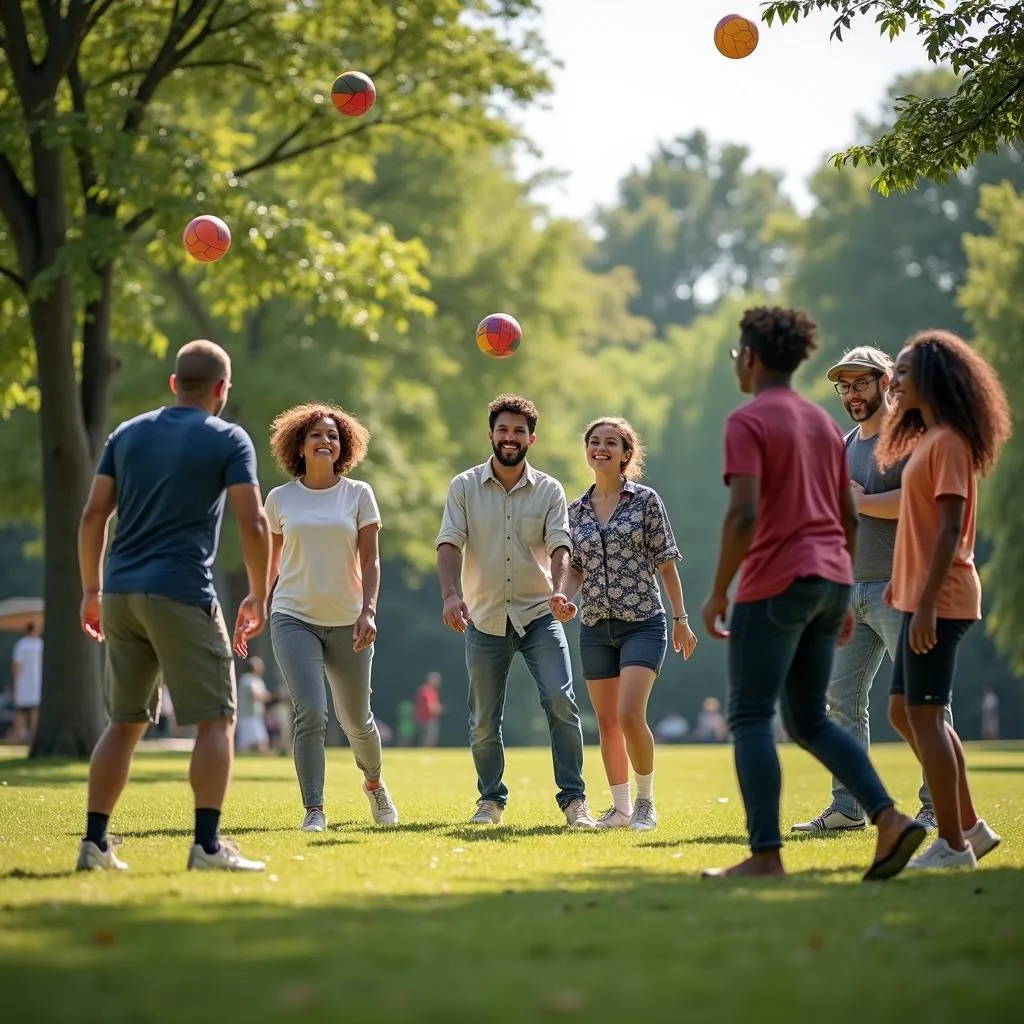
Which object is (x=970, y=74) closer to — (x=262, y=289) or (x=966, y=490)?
(x=966, y=490)

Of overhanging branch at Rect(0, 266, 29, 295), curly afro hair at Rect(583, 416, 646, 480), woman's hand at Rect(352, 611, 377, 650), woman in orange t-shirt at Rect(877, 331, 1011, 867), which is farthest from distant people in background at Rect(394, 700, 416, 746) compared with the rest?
woman in orange t-shirt at Rect(877, 331, 1011, 867)

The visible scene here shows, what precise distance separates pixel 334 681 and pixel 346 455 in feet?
4.49

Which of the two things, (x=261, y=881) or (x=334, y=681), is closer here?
(x=261, y=881)

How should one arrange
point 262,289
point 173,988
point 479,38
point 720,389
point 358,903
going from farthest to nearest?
point 720,389
point 479,38
point 262,289
point 358,903
point 173,988

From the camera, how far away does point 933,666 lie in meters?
7.68

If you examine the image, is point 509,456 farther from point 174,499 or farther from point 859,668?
point 174,499

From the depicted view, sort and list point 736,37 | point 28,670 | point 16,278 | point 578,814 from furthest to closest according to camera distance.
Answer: point 28,670 < point 16,278 < point 736,37 < point 578,814

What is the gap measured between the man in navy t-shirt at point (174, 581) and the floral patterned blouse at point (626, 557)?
3.50m

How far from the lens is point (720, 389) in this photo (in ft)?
222

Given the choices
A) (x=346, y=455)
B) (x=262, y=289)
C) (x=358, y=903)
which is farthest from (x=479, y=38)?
(x=358, y=903)

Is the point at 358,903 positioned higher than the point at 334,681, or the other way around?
the point at 334,681

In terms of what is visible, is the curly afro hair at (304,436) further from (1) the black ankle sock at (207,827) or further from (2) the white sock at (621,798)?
(1) the black ankle sock at (207,827)

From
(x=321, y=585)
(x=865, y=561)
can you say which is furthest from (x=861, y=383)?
(x=321, y=585)

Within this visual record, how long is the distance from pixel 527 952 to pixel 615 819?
17.7 feet
